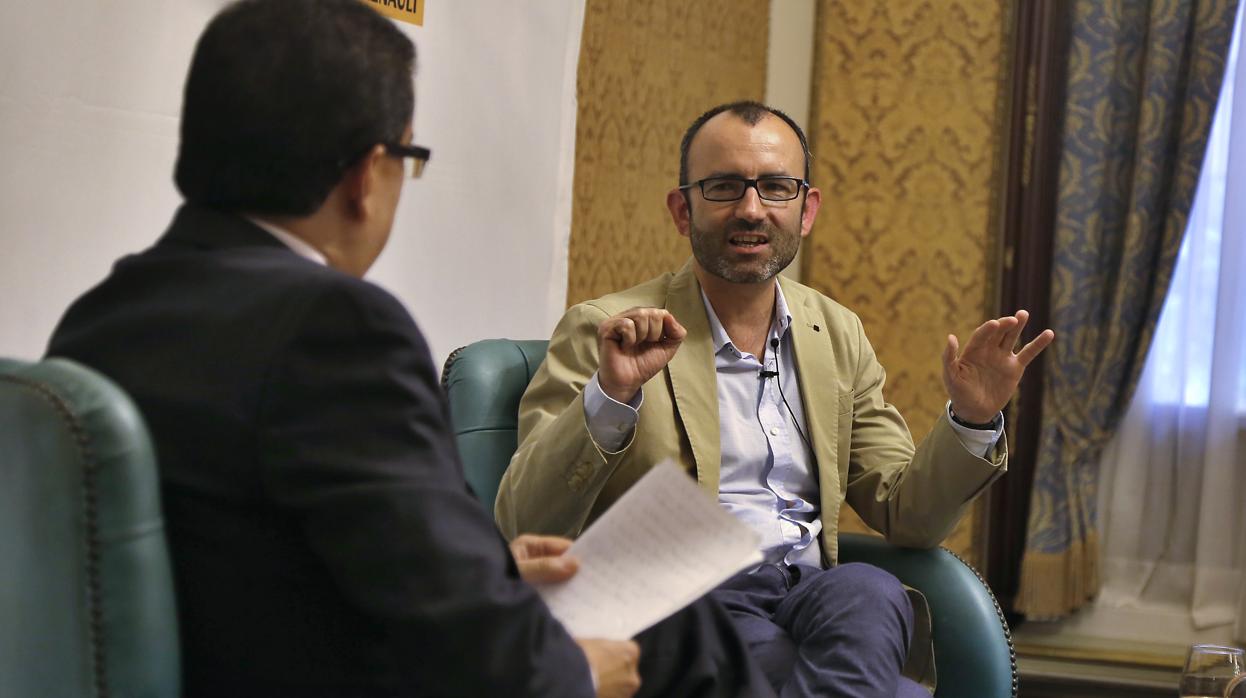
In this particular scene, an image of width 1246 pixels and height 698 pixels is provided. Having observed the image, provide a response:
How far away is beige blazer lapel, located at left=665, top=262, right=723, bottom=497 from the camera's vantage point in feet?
6.88

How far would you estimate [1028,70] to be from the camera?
3945mm

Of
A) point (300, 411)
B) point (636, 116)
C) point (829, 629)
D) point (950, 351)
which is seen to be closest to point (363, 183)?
point (300, 411)

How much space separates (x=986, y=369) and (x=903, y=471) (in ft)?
0.92

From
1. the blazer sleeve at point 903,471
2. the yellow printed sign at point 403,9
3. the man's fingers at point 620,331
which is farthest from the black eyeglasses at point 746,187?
the yellow printed sign at point 403,9

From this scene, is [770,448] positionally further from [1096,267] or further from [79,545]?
[1096,267]

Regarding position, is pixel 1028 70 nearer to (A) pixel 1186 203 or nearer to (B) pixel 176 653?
(A) pixel 1186 203

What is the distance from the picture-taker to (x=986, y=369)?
206 centimetres

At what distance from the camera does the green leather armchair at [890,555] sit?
199 centimetres

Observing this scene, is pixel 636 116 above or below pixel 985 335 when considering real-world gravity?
above

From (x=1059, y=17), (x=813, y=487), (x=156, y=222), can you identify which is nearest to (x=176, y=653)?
(x=156, y=222)

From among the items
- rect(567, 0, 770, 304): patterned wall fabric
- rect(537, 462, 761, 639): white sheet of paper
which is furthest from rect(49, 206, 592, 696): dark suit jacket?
rect(567, 0, 770, 304): patterned wall fabric

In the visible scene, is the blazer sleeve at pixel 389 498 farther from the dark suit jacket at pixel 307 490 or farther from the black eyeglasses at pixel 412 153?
the black eyeglasses at pixel 412 153

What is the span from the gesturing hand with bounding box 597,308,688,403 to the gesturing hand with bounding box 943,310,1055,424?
18.7 inches

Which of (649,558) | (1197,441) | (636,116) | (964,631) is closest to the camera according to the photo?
(649,558)
